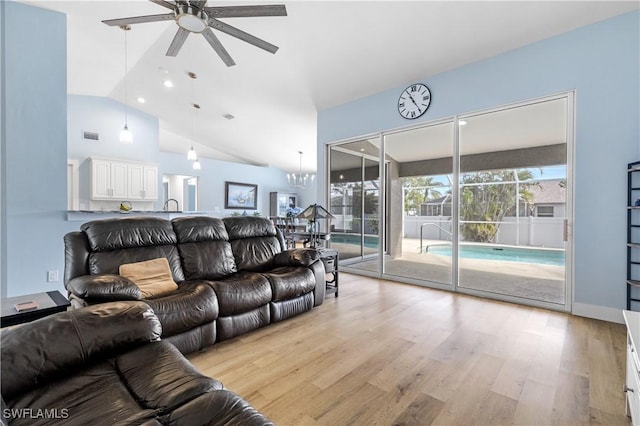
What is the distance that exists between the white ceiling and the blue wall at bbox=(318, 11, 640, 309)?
0.18 meters

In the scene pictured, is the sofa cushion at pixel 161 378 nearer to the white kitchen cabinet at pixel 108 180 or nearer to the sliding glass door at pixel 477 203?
the sliding glass door at pixel 477 203

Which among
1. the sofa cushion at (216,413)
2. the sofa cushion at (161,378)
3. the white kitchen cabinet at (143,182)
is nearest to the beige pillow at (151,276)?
the sofa cushion at (161,378)

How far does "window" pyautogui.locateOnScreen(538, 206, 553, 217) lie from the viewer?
3.31m

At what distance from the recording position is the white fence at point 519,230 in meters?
3.30

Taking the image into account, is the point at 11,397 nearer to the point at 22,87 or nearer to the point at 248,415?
the point at 248,415

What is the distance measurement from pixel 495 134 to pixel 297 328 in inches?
132

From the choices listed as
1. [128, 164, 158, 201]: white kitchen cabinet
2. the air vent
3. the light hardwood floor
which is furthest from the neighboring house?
the air vent

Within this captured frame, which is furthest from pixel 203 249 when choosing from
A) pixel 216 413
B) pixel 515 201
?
pixel 515 201

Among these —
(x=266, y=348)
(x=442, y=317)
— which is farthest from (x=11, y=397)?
(x=442, y=317)

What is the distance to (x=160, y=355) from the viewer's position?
51.4 inches

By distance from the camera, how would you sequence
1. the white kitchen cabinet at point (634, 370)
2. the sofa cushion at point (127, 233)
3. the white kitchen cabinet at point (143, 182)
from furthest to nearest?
the white kitchen cabinet at point (143, 182) < the sofa cushion at point (127, 233) < the white kitchen cabinet at point (634, 370)

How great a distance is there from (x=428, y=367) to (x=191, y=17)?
3.19 m

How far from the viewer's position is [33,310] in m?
1.78

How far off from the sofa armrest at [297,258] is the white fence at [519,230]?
1.94m
